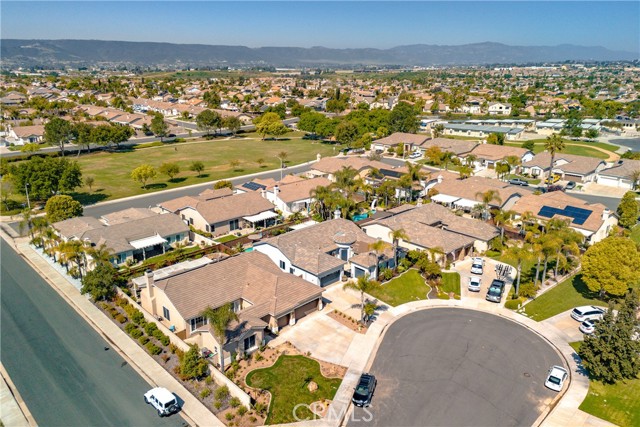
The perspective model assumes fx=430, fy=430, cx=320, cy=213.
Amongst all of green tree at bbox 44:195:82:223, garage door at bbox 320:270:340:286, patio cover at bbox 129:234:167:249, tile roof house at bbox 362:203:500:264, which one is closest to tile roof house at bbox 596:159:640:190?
tile roof house at bbox 362:203:500:264

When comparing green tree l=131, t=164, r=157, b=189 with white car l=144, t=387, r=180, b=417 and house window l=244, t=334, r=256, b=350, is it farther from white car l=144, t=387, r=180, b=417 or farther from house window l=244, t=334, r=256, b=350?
white car l=144, t=387, r=180, b=417

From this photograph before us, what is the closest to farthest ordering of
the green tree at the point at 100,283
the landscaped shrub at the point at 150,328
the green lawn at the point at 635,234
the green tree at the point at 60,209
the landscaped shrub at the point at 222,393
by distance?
the landscaped shrub at the point at 222,393, the landscaped shrub at the point at 150,328, the green tree at the point at 100,283, the green lawn at the point at 635,234, the green tree at the point at 60,209

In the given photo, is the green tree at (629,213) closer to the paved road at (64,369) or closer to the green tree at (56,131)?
the paved road at (64,369)

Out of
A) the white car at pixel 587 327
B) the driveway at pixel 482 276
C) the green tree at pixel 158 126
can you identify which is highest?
the green tree at pixel 158 126

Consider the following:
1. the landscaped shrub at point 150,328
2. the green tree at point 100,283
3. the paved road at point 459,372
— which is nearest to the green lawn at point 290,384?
the paved road at point 459,372

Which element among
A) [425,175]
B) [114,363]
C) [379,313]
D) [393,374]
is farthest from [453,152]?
[114,363]

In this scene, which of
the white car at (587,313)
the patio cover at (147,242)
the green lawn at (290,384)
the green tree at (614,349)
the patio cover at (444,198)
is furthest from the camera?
the patio cover at (444,198)

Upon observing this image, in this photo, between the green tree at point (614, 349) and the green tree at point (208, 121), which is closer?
the green tree at point (614, 349)
